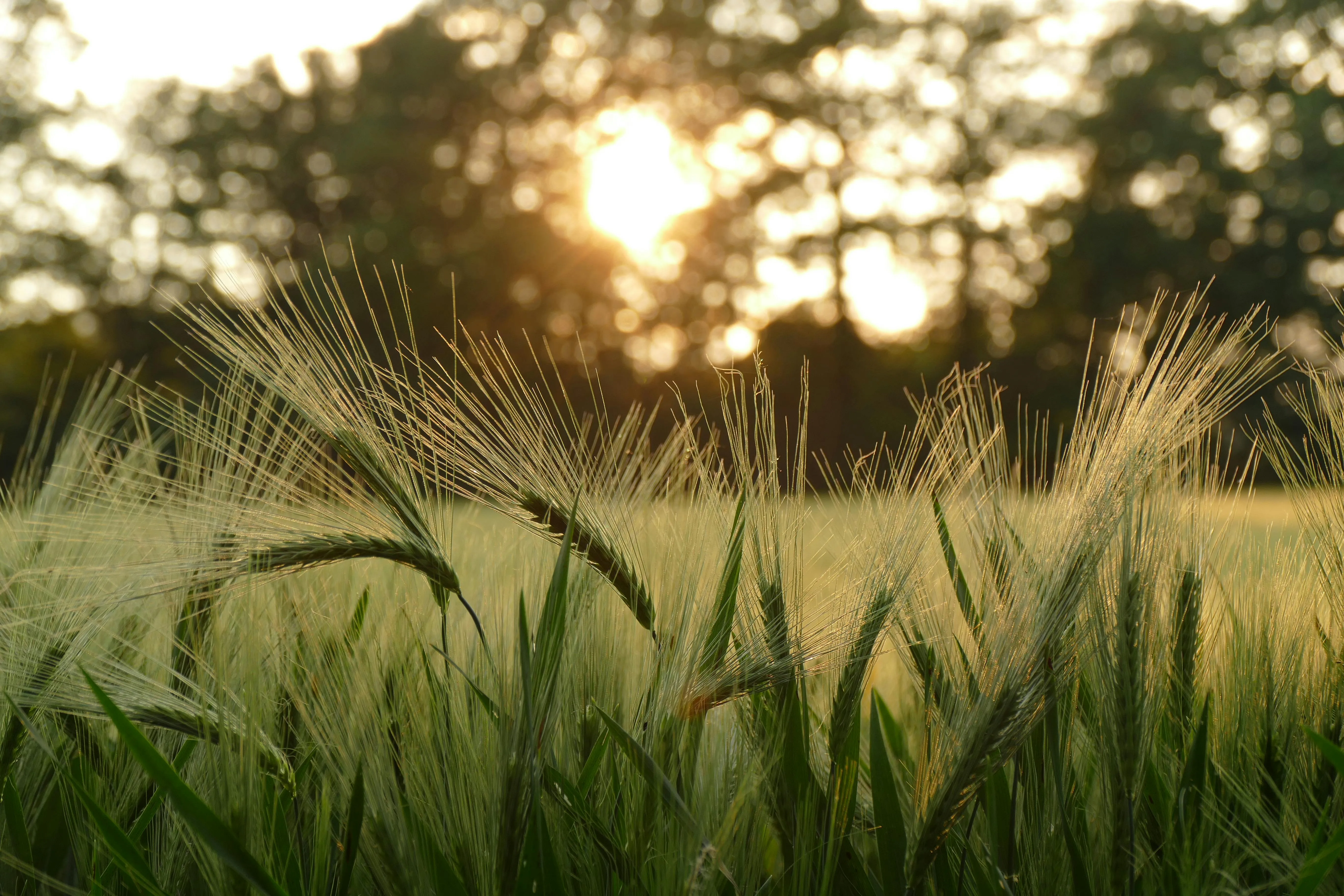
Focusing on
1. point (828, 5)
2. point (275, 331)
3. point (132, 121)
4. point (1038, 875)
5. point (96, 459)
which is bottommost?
point (1038, 875)

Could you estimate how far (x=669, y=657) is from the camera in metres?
0.91

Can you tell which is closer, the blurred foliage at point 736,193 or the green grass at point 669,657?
the green grass at point 669,657

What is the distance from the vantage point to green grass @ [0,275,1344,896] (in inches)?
32.6

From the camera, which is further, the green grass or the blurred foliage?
the blurred foliage

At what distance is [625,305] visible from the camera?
15.4 metres

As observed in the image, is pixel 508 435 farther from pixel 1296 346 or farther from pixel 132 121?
pixel 132 121

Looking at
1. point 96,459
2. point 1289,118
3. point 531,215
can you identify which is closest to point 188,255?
point 531,215

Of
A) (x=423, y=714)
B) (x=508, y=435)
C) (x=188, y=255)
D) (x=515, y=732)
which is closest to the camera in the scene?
(x=515, y=732)

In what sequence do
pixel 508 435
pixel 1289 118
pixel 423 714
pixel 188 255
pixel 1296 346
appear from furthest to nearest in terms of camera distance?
pixel 188 255 → pixel 1289 118 → pixel 1296 346 → pixel 508 435 → pixel 423 714

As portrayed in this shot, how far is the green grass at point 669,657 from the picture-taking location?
829 millimetres

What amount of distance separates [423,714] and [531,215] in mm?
15640

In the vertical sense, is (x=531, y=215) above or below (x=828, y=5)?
below

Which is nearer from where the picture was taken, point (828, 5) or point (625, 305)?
point (625, 305)

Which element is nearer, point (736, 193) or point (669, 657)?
point (669, 657)
